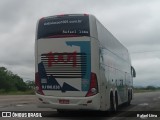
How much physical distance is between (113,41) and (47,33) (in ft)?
18.2

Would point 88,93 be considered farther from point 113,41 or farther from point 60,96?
point 113,41

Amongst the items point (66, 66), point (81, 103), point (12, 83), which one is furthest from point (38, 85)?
point (12, 83)

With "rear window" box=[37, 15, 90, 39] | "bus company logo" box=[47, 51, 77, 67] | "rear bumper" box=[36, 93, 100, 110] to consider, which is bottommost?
"rear bumper" box=[36, 93, 100, 110]

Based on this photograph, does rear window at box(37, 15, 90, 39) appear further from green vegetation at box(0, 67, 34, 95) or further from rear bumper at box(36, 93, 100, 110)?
green vegetation at box(0, 67, 34, 95)

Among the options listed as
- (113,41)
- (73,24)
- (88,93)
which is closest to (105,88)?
(88,93)

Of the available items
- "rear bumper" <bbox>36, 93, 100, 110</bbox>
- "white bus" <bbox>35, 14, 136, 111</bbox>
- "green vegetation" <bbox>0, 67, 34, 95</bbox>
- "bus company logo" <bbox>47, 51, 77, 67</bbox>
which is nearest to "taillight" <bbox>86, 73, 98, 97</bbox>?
"white bus" <bbox>35, 14, 136, 111</bbox>

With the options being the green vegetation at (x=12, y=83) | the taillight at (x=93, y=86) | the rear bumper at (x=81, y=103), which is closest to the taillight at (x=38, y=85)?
the rear bumper at (x=81, y=103)

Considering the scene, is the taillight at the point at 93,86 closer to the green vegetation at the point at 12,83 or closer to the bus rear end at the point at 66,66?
the bus rear end at the point at 66,66

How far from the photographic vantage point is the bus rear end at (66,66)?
1645 cm

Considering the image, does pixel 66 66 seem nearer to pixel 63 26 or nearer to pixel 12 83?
pixel 63 26

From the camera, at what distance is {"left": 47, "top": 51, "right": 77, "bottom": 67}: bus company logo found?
16.6 meters

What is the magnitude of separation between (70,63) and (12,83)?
74.3 m

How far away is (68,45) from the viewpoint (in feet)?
54.8

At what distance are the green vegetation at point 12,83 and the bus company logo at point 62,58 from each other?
67611 mm
